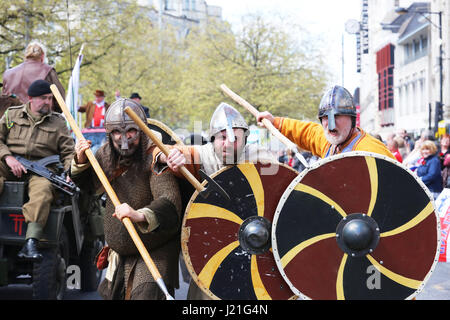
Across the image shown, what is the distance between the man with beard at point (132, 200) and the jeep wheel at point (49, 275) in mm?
1939

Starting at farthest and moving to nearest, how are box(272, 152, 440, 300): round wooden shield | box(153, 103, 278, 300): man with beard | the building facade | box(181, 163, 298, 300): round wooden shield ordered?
the building facade
box(153, 103, 278, 300): man with beard
box(181, 163, 298, 300): round wooden shield
box(272, 152, 440, 300): round wooden shield

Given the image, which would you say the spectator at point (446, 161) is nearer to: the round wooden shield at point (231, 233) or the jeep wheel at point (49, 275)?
the jeep wheel at point (49, 275)

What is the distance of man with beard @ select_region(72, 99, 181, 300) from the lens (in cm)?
390

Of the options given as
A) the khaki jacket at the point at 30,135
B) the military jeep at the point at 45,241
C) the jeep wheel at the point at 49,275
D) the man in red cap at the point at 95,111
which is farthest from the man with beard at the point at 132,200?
the man in red cap at the point at 95,111

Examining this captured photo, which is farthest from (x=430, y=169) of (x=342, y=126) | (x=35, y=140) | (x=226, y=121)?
(x=226, y=121)

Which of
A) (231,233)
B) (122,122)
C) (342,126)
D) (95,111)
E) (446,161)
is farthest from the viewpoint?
(95,111)

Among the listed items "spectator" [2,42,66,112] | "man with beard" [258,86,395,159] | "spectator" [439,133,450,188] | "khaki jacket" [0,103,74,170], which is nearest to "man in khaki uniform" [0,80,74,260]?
"khaki jacket" [0,103,74,170]

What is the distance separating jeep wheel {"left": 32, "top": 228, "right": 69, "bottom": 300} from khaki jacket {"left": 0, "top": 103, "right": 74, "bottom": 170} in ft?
2.48

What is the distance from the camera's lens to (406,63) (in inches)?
1893

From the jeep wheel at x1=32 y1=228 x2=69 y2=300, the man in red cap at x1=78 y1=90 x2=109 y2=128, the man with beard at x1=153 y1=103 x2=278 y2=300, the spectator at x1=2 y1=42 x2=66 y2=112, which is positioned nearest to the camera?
the man with beard at x1=153 y1=103 x2=278 y2=300

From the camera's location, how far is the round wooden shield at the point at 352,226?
359 centimetres

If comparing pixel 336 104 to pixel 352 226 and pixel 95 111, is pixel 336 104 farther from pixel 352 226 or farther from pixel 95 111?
pixel 95 111

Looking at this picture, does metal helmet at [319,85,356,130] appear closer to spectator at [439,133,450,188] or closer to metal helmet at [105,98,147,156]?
metal helmet at [105,98,147,156]

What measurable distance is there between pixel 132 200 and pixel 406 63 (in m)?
46.4
